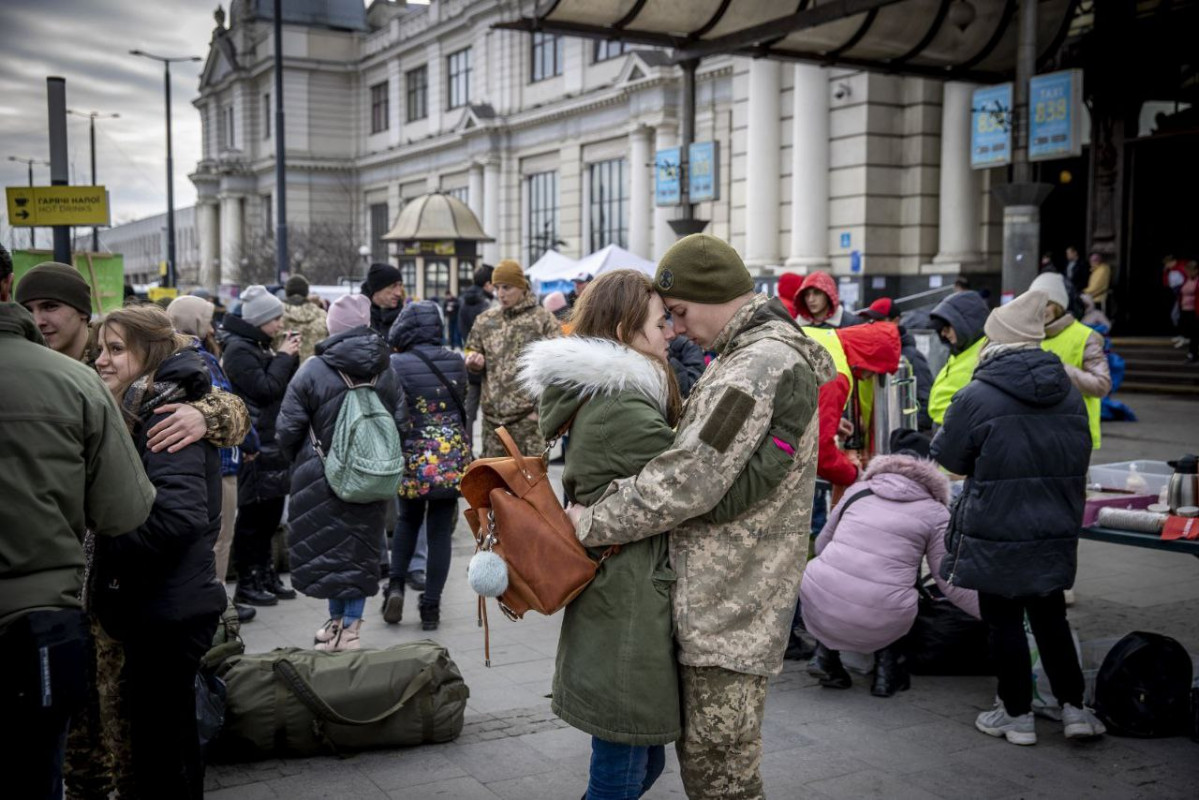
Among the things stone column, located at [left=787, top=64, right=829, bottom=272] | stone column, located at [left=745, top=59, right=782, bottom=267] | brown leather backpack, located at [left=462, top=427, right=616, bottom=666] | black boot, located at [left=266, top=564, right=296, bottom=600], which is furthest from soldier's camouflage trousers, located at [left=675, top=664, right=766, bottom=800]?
stone column, located at [left=745, top=59, right=782, bottom=267]

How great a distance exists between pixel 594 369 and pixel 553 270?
65.5ft

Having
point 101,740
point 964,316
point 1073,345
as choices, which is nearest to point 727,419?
point 101,740

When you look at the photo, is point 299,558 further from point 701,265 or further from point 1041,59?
point 1041,59

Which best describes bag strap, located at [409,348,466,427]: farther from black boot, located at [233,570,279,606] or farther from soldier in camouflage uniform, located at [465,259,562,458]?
black boot, located at [233,570,279,606]

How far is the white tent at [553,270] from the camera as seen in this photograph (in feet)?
69.2

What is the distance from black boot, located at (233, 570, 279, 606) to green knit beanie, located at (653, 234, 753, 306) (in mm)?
4737

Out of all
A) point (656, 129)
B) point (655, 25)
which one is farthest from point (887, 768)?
point (656, 129)

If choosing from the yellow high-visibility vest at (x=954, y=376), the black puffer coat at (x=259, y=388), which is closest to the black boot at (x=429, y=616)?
the black puffer coat at (x=259, y=388)

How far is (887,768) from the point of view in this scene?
14.5 feet

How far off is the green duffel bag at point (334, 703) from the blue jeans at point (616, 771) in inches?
67.1

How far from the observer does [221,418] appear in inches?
140

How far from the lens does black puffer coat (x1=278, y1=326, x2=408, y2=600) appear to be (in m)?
5.45

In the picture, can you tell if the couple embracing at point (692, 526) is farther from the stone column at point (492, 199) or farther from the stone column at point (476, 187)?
the stone column at point (476, 187)

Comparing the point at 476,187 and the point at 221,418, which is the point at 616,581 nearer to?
the point at 221,418
